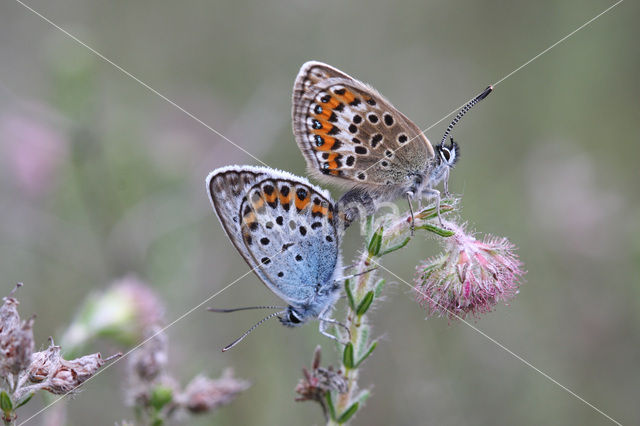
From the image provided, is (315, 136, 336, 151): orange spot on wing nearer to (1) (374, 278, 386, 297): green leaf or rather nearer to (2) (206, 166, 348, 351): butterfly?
(2) (206, 166, 348, 351): butterfly

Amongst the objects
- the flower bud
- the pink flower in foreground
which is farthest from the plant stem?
the flower bud

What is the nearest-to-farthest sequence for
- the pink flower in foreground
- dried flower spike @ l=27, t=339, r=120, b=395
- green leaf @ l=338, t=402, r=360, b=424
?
dried flower spike @ l=27, t=339, r=120, b=395, green leaf @ l=338, t=402, r=360, b=424, the pink flower in foreground

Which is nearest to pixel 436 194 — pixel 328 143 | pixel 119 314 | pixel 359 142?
pixel 359 142

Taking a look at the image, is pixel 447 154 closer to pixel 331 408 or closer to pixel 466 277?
pixel 466 277

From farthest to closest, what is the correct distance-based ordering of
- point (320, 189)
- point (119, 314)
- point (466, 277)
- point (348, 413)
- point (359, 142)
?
1. point (119, 314)
2. point (359, 142)
3. point (320, 189)
4. point (466, 277)
5. point (348, 413)

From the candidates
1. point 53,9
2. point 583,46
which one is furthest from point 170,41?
point 583,46

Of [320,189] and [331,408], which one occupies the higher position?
[320,189]

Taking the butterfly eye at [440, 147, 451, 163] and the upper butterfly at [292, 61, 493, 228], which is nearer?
the upper butterfly at [292, 61, 493, 228]
